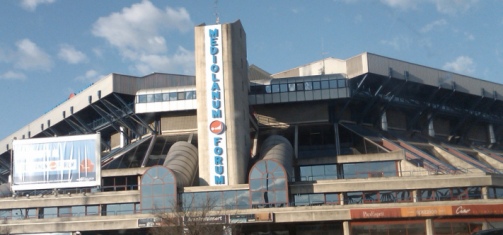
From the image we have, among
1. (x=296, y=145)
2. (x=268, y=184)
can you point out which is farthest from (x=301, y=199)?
(x=296, y=145)

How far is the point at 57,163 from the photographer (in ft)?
222

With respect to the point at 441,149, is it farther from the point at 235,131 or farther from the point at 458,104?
the point at 235,131

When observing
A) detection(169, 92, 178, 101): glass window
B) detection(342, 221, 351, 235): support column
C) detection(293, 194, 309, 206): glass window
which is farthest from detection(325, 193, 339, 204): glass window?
detection(169, 92, 178, 101): glass window

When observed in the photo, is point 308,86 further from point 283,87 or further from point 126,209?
point 126,209

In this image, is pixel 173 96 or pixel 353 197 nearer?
pixel 353 197

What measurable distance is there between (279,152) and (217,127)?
7.18m

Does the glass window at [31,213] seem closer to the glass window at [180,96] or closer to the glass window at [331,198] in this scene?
the glass window at [180,96]

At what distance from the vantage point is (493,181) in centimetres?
6300

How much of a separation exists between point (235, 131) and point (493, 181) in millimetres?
26727

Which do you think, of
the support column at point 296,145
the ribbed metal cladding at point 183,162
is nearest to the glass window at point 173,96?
the ribbed metal cladding at point 183,162

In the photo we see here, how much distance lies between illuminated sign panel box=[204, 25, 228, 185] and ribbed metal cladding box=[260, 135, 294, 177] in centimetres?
481

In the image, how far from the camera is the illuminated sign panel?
212ft

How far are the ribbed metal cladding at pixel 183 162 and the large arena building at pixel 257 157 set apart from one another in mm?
209

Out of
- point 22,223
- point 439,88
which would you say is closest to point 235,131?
point 22,223
